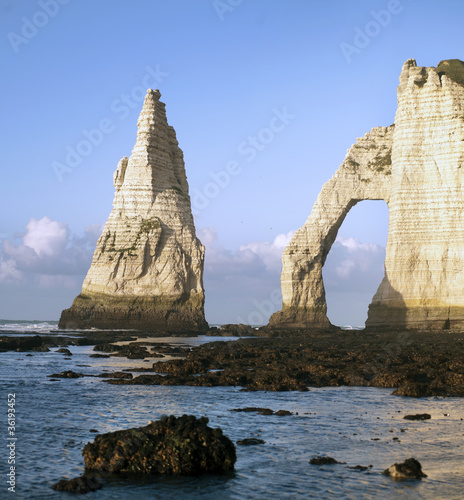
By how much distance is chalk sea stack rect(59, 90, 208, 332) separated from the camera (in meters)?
73.8

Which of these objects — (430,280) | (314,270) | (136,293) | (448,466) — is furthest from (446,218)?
(448,466)

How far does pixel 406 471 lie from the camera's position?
10.5 metres

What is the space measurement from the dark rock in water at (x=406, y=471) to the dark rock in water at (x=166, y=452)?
2.75 metres

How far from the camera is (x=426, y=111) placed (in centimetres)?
6325

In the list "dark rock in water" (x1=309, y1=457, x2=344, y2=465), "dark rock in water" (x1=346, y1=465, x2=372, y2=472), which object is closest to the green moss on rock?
"dark rock in water" (x1=309, y1=457, x2=344, y2=465)

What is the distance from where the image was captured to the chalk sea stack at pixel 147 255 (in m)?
73.8

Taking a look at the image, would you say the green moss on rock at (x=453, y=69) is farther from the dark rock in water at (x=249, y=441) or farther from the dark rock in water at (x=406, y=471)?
the dark rock in water at (x=406, y=471)

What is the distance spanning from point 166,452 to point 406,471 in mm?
4122

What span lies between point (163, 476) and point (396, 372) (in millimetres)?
16121

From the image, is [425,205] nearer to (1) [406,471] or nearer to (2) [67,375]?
(2) [67,375]

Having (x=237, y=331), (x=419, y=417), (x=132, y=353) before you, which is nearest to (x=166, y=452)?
(x=419, y=417)

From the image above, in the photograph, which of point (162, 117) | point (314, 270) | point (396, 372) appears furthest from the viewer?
point (162, 117)

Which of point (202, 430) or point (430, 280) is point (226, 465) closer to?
point (202, 430)

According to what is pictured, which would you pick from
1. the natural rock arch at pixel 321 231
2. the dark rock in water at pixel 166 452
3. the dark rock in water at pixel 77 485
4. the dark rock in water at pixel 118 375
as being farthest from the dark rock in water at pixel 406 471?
the natural rock arch at pixel 321 231
